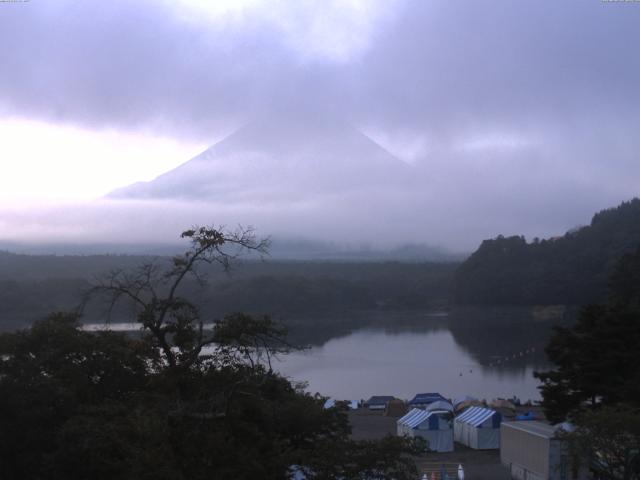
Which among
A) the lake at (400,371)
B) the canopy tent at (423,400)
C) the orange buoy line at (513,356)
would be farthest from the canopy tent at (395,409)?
the orange buoy line at (513,356)

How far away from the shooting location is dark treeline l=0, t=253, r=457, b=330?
88.7 ft

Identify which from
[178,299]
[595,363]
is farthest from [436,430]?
[178,299]

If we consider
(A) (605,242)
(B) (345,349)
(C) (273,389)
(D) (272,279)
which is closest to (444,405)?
(C) (273,389)

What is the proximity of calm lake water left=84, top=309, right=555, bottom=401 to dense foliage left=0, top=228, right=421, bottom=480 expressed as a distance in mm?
7014

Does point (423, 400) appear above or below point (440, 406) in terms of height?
below

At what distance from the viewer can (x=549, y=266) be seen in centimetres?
4434

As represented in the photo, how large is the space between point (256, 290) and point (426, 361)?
45.1 feet

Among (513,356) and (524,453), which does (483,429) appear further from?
(513,356)

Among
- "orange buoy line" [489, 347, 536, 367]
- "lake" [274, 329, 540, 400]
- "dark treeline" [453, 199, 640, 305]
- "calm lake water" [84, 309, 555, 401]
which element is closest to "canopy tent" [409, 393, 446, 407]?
"calm lake water" [84, 309, 555, 401]

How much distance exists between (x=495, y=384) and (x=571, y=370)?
10.9 m

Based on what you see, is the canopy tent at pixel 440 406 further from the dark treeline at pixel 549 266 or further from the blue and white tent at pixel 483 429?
the dark treeline at pixel 549 266

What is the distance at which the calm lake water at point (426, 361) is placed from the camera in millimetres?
18875

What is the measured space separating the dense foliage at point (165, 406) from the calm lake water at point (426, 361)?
7.01 metres

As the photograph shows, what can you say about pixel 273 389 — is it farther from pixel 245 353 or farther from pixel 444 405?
pixel 444 405
